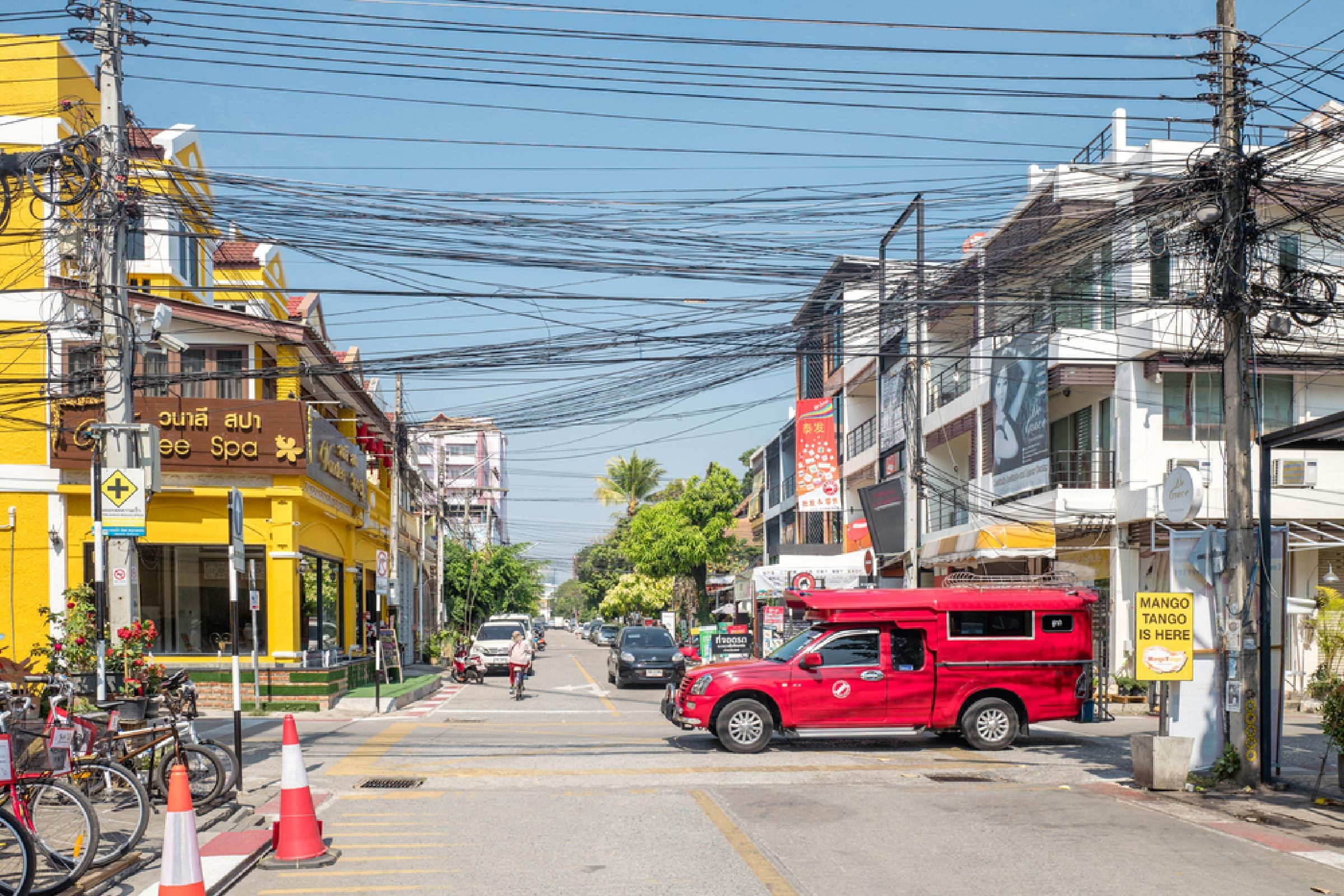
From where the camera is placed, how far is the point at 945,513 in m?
36.7

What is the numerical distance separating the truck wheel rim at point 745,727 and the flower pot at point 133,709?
733 centimetres

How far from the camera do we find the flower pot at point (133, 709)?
40.5 ft

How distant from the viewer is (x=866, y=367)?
41.3 meters

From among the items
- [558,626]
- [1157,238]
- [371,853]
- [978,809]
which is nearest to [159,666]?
[371,853]

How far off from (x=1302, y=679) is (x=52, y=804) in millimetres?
23741

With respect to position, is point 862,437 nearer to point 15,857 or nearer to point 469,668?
point 469,668

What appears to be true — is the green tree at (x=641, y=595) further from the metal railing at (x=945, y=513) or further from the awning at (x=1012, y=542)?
the awning at (x=1012, y=542)

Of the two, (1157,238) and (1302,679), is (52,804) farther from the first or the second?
(1302,679)

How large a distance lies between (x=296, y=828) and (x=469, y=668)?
85.7ft

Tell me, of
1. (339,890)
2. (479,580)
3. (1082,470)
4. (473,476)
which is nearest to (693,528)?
(479,580)

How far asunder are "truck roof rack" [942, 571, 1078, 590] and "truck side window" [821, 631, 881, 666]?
1829 millimetres

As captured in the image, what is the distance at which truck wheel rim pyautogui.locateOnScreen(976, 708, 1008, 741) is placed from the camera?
16938 mm

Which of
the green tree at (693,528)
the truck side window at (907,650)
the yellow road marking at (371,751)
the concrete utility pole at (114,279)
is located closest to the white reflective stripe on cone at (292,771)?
the yellow road marking at (371,751)

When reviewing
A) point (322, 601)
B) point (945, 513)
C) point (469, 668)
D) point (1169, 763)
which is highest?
point (945, 513)
